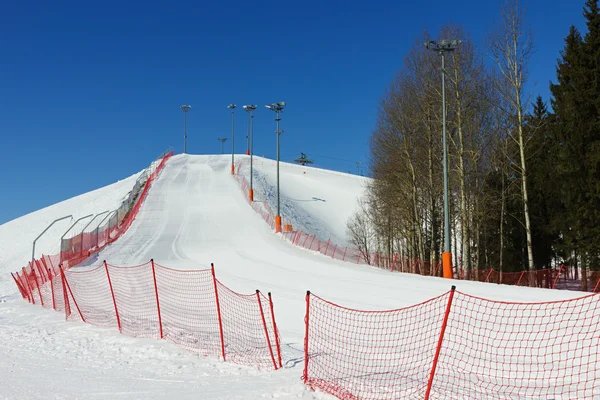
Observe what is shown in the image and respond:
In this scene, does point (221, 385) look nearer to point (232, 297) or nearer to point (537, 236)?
point (232, 297)

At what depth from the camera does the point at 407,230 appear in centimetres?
3481

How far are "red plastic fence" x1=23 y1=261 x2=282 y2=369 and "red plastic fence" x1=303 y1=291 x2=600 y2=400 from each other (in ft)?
4.38

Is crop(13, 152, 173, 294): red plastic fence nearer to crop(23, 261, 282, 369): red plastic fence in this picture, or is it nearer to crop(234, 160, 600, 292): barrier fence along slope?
A: crop(23, 261, 282, 369): red plastic fence

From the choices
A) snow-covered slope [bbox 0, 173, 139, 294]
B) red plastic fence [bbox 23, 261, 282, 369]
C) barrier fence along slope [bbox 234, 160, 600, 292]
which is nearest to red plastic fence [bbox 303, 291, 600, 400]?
red plastic fence [bbox 23, 261, 282, 369]

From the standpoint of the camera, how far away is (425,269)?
3178 centimetres

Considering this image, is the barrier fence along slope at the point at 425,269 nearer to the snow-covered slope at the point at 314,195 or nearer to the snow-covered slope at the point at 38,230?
the snow-covered slope at the point at 314,195

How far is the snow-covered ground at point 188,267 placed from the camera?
8109 mm

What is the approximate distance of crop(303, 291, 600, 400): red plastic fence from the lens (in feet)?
23.2

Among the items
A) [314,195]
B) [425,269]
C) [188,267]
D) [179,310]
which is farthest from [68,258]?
[314,195]

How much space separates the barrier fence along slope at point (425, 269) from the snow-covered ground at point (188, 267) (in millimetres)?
1302

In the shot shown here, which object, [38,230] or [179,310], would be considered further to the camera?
[38,230]

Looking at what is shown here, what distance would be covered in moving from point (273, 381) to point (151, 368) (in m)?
2.68

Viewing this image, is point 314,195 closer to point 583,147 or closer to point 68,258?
point 583,147

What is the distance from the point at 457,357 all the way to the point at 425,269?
23279 mm
